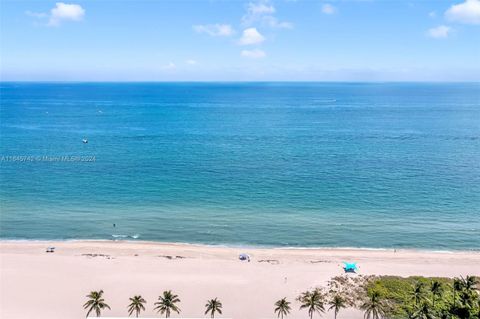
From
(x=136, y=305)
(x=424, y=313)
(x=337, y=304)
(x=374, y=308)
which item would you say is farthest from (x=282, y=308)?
(x=136, y=305)

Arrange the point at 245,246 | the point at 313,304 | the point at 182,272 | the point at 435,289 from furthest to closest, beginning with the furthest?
1. the point at 245,246
2. the point at 182,272
3. the point at 313,304
4. the point at 435,289

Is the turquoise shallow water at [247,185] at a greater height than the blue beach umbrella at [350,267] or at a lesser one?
greater

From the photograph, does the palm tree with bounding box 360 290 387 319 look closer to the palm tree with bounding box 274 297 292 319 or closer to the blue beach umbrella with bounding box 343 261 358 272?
the palm tree with bounding box 274 297 292 319

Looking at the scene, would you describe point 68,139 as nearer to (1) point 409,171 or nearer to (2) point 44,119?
(2) point 44,119

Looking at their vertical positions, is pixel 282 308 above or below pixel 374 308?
below

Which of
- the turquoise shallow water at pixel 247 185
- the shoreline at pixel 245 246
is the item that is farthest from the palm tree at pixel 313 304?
the turquoise shallow water at pixel 247 185

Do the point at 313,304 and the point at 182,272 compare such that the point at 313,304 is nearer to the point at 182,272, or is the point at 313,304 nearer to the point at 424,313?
the point at 424,313

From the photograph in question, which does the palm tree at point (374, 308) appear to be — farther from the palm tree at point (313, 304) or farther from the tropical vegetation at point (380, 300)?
the palm tree at point (313, 304)

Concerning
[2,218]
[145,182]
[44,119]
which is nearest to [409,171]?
[145,182]

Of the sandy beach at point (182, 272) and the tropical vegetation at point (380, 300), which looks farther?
the sandy beach at point (182, 272)
